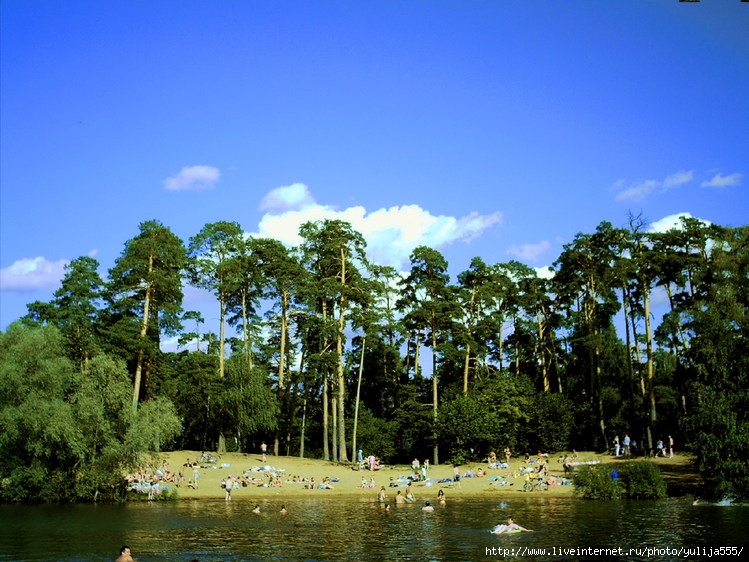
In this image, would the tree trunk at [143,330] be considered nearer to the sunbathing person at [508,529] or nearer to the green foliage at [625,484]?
the green foliage at [625,484]

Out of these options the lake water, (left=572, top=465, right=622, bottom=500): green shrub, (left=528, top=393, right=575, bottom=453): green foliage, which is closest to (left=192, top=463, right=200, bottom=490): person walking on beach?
the lake water

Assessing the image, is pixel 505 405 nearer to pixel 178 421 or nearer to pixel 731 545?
pixel 178 421

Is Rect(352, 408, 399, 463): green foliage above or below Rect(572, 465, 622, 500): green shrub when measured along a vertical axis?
above

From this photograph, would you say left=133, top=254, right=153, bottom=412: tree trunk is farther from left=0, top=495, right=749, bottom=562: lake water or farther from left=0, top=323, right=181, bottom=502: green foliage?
left=0, top=495, right=749, bottom=562: lake water

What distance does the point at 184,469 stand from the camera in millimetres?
52156

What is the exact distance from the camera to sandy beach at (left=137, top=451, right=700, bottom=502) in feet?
156

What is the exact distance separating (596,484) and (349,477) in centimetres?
1878

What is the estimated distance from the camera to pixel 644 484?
42.2 meters

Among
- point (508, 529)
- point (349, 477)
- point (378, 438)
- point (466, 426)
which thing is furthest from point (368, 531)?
point (378, 438)

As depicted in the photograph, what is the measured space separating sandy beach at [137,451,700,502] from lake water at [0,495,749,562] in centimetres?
557

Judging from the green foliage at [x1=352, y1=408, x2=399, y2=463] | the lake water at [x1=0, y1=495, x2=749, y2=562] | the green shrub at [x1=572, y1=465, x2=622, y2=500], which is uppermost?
the green foliage at [x1=352, y1=408, x2=399, y2=463]

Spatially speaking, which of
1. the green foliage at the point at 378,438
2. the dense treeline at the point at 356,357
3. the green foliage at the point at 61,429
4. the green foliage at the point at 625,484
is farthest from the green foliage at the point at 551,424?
the green foliage at the point at 61,429

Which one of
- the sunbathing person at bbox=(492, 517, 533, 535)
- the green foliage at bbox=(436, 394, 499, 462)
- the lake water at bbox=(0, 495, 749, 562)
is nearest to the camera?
the lake water at bbox=(0, 495, 749, 562)

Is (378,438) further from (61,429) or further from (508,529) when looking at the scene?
(508,529)
